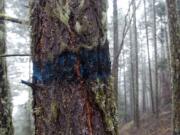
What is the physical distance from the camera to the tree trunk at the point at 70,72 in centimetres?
219

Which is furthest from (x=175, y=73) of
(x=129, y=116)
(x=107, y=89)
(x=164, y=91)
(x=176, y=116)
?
(x=129, y=116)

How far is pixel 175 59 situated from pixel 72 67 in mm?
6699

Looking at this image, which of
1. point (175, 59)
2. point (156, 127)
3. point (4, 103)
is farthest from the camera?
point (156, 127)

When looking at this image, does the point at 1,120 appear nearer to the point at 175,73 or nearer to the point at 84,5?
the point at 175,73

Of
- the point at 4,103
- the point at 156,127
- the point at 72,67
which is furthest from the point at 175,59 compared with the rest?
the point at 156,127

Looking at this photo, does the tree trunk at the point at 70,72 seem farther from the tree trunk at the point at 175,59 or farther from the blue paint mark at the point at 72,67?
the tree trunk at the point at 175,59

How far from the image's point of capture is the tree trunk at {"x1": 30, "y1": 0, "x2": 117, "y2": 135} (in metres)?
2.19

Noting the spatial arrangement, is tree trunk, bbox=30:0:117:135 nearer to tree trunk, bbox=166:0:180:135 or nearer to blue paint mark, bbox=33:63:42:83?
blue paint mark, bbox=33:63:42:83

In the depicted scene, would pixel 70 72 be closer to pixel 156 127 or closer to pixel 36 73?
pixel 36 73

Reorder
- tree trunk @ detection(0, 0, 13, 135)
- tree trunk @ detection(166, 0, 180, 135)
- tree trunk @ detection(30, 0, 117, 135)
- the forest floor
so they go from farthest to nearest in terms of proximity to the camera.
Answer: the forest floor
tree trunk @ detection(166, 0, 180, 135)
tree trunk @ detection(0, 0, 13, 135)
tree trunk @ detection(30, 0, 117, 135)

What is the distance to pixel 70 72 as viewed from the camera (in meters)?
2.21

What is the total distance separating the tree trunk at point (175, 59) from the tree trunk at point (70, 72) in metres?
6.43

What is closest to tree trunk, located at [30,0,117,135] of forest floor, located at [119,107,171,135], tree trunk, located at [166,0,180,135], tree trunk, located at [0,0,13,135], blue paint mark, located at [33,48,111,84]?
blue paint mark, located at [33,48,111,84]

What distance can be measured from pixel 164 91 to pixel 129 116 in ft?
36.4
